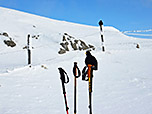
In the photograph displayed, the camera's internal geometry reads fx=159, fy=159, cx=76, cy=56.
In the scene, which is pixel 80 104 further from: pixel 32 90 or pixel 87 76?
pixel 32 90

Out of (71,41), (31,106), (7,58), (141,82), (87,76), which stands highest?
(71,41)

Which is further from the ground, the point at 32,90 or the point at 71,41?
the point at 71,41

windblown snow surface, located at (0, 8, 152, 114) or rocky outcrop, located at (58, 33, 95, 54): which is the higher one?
rocky outcrop, located at (58, 33, 95, 54)

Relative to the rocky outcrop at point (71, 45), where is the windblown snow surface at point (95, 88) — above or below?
below

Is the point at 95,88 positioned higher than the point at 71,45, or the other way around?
the point at 71,45

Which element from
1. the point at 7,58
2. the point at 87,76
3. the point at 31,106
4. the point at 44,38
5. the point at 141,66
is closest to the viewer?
the point at 87,76

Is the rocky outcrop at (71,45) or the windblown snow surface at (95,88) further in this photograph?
the rocky outcrop at (71,45)

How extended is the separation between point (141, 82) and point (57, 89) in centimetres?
286

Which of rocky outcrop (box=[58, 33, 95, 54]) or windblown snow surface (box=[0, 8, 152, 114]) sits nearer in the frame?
windblown snow surface (box=[0, 8, 152, 114])

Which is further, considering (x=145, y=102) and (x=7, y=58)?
(x=7, y=58)

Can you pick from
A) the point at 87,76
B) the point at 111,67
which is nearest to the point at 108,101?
the point at 87,76

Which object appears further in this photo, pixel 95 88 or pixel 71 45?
Answer: pixel 71 45

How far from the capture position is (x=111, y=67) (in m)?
7.90

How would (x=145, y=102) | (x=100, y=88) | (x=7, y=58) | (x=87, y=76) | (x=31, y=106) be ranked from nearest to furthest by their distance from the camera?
(x=87, y=76) < (x=145, y=102) < (x=31, y=106) < (x=100, y=88) < (x=7, y=58)
